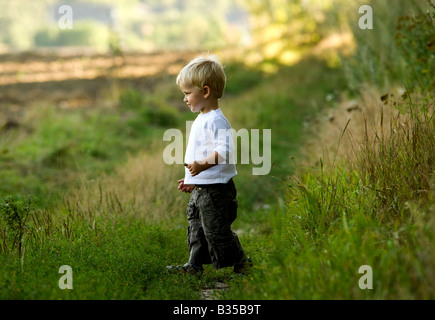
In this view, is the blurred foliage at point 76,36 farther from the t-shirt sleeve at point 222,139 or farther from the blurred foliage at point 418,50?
the t-shirt sleeve at point 222,139

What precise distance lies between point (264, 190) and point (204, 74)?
307 centimetres

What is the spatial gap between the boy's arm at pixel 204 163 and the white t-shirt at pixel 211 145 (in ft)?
0.18

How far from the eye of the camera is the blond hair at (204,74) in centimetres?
374

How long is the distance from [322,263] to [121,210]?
2551mm

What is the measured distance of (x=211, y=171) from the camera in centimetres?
371

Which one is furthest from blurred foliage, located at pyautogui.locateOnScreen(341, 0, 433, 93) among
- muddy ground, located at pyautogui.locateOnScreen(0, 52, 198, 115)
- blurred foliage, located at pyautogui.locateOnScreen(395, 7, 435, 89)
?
muddy ground, located at pyautogui.locateOnScreen(0, 52, 198, 115)

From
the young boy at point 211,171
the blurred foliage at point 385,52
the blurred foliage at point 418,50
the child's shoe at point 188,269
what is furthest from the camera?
the blurred foliage at point 385,52

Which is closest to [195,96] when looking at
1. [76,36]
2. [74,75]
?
[74,75]

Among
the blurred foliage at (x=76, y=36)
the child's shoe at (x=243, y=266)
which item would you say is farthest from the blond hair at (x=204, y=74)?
the blurred foliage at (x=76, y=36)

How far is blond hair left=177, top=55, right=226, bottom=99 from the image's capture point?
147 inches

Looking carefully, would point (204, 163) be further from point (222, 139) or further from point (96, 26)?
point (96, 26)

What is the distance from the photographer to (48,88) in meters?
15.2

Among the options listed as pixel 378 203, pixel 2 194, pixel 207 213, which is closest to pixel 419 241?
pixel 378 203
